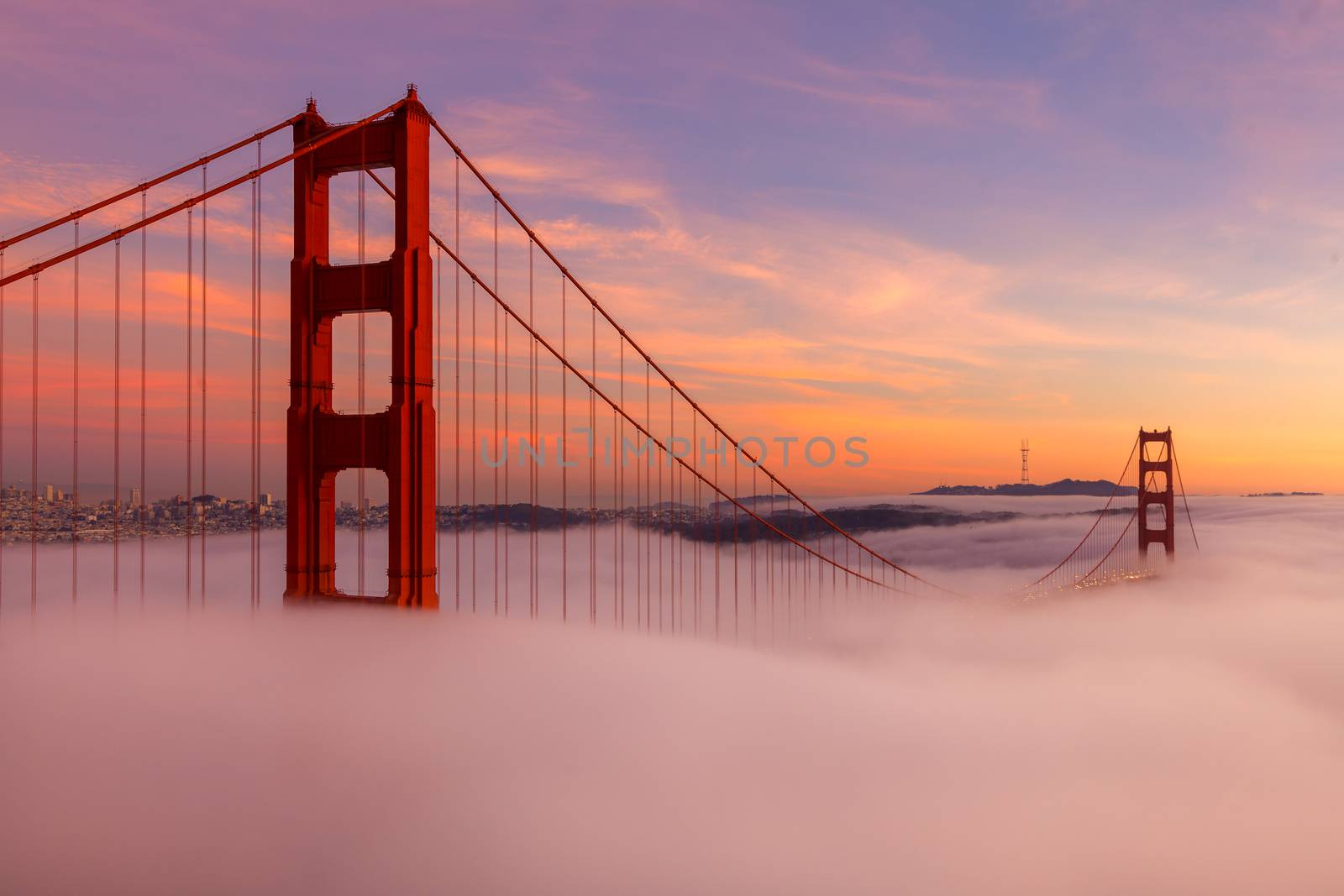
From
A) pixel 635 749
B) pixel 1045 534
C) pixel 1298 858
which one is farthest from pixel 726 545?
pixel 635 749

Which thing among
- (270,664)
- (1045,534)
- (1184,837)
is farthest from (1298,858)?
(1045,534)

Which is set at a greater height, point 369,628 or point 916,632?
point 369,628

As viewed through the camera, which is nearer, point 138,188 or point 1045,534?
point 138,188

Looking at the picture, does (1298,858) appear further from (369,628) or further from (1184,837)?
(369,628)

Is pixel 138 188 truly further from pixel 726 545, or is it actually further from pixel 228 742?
pixel 726 545

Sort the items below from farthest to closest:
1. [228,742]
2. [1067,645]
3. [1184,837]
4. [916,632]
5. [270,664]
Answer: [916,632], [1067,645], [1184,837], [270,664], [228,742]

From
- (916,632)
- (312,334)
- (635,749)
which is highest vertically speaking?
(312,334)

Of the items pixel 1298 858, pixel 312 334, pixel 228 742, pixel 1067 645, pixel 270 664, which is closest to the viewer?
pixel 228 742
